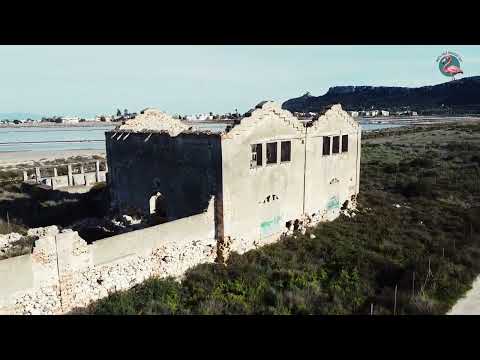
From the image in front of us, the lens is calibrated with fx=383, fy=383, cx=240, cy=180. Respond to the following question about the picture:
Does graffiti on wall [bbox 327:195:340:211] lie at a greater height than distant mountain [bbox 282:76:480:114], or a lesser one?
lesser

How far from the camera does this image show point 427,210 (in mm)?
22531

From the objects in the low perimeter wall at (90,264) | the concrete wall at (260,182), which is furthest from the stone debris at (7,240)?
the concrete wall at (260,182)

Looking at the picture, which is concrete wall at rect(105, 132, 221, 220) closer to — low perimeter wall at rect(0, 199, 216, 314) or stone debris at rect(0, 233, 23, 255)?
low perimeter wall at rect(0, 199, 216, 314)

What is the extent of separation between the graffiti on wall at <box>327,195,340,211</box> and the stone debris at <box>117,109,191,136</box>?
831cm

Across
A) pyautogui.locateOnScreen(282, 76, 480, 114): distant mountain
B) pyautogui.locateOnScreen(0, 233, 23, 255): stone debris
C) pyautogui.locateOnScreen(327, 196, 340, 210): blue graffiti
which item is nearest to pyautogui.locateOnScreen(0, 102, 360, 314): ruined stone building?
pyautogui.locateOnScreen(327, 196, 340, 210): blue graffiti

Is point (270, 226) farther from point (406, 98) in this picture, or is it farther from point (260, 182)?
point (406, 98)

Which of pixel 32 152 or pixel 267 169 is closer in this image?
pixel 267 169

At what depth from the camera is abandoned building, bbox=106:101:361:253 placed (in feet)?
48.9

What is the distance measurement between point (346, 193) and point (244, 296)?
11.1 meters

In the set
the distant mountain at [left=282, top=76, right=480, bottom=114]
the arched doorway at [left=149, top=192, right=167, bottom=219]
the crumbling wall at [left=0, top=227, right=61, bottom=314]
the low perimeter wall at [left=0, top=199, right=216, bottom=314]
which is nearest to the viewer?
the crumbling wall at [left=0, top=227, right=61, bottom=314]

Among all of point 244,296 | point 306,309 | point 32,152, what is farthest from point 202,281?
point 32,152

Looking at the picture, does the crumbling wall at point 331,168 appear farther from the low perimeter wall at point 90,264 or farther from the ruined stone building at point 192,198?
the low perimeter wall at point 90,264
